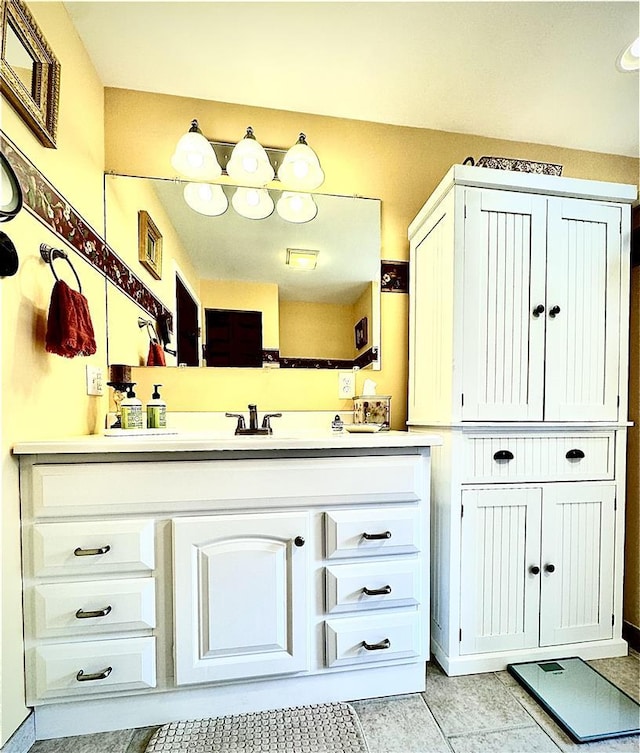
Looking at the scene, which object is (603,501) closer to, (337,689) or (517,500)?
(517,500)

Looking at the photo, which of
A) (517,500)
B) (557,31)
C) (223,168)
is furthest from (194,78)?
(517,500)

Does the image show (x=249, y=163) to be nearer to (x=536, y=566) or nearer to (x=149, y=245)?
(x=149, y=245)

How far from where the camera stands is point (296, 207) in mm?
1846

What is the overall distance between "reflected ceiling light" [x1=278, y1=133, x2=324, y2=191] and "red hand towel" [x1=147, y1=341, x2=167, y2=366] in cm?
97

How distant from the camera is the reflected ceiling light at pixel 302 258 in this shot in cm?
184

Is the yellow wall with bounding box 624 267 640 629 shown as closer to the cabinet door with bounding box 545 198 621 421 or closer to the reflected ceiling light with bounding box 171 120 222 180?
the cabinet door with bounding box 545 198 621 421

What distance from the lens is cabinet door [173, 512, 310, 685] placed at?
1.18 m

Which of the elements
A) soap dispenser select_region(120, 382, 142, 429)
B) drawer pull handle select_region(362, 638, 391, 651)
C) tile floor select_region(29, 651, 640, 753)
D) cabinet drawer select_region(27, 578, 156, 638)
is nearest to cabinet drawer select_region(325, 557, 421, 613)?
drawer pull handle select_region(362, 638, 391, 651)

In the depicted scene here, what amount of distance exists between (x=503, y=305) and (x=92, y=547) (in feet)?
5.32

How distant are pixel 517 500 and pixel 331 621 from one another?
32.4 inches

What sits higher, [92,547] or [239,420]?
[239,420]

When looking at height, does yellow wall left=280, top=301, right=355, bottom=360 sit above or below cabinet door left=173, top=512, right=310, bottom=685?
above

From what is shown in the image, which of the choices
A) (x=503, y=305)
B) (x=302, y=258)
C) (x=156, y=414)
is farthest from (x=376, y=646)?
(x=302, y=258)

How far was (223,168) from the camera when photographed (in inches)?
70.8
